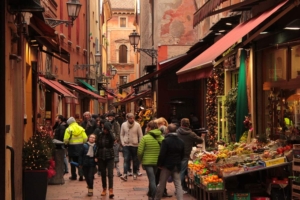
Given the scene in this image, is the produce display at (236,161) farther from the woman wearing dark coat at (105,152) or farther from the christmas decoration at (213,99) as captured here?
the christmas decoration at (213,99)

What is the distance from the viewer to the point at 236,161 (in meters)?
11.4

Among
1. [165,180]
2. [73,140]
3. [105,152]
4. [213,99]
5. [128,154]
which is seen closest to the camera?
[165,180]

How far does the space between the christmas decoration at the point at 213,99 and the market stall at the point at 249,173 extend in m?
6.64

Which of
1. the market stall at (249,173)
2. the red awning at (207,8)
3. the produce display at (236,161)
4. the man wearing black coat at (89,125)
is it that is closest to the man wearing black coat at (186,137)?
the produce display at (236,161)

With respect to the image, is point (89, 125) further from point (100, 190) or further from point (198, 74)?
point (198, 74)

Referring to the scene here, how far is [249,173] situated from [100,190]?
5.14 meters

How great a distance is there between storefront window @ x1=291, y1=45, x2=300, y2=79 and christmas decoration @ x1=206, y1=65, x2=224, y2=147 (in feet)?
22.2

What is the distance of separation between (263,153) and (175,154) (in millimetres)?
1722

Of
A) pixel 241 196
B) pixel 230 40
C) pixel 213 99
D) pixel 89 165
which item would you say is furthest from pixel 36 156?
pixel 213 99

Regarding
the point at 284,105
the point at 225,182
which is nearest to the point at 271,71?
the point at 284,105

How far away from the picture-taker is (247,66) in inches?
595

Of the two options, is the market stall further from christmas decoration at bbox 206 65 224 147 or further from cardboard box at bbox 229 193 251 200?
christmas decoration at bbox 206 65 224 147

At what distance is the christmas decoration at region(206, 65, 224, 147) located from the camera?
19422mm

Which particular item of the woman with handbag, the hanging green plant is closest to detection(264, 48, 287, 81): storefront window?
the hanging green plant
